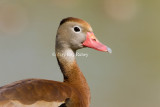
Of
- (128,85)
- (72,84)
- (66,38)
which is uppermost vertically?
(66,38)

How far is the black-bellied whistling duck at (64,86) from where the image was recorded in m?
4.30

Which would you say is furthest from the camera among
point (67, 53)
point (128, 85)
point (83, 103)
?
point (128, 85)

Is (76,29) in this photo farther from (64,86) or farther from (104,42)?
(104,42)

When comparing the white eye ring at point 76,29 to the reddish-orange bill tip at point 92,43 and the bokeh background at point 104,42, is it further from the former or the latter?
the bokeh background at point 104,42

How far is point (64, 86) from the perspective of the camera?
4691mm

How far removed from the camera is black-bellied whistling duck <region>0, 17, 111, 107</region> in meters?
4.30

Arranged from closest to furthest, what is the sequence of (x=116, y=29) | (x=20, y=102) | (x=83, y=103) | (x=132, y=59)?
(x=20, y=102)
(x=83, y=103)
(x=132, y=59)
(x=116, y=29)

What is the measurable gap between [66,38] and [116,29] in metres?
5.66

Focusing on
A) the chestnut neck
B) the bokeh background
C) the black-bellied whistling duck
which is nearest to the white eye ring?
the black-bellied whistling duck

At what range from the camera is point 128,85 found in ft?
29.1

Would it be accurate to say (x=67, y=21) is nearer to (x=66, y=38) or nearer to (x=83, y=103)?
(x=66, y=38)

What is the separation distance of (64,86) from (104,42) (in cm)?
529

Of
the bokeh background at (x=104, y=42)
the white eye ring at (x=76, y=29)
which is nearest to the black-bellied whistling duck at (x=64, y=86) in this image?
the white eye ring at (x=76, y=29)

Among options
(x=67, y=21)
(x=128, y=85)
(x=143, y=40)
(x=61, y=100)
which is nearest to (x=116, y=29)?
(x=143, y=40)
